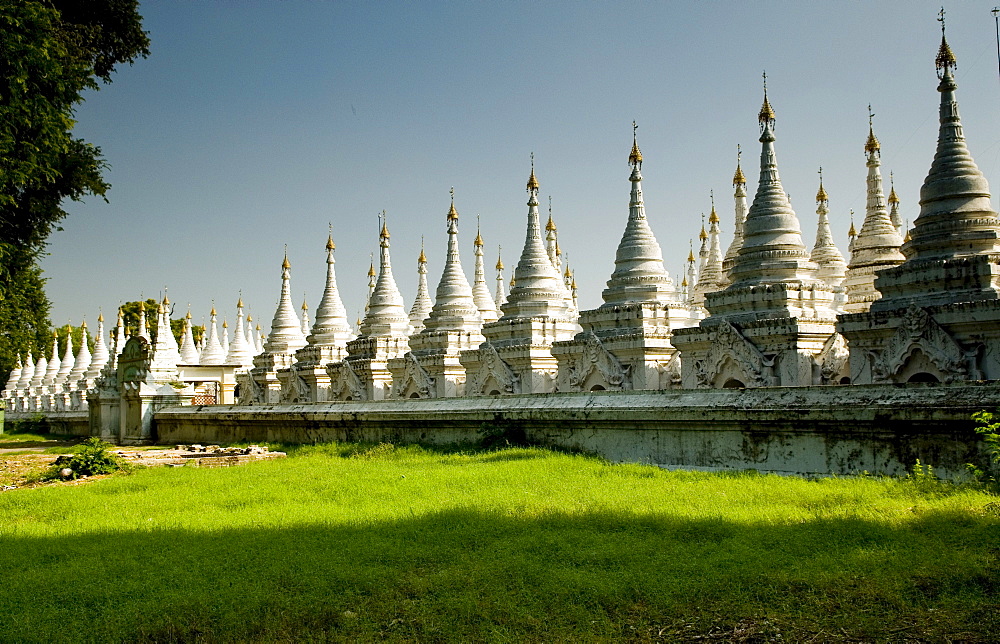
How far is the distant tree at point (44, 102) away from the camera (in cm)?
1455

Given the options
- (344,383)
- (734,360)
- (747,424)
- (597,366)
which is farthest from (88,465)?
(344,383)

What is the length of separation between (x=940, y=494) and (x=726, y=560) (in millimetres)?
2506

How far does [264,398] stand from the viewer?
36344 mm

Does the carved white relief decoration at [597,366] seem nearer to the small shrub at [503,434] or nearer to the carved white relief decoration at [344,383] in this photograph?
the small shrub at [503,434]

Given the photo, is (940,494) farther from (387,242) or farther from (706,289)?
(387,242)

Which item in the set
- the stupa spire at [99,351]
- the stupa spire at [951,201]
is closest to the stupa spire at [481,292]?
the stupa spire at [951,201]

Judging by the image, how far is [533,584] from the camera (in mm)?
5684

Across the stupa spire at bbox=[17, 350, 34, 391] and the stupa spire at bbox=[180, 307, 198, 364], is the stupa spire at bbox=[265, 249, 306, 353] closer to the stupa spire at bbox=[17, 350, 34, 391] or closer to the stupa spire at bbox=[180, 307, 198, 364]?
the stupa spire at bbox=[180, 307, 198, 364]

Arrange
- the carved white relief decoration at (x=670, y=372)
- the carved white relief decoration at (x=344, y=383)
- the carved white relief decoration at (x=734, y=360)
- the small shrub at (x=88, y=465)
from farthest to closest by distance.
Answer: the carved white relief decoration at (x=344, y=383)
the carved white relief decoration at (x=670, y=372)
the carved white relief decoration at (x=734, y=360)
the small shrub at (x=88, y=465)

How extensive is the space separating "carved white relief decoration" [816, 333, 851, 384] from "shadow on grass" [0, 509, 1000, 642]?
10511mm

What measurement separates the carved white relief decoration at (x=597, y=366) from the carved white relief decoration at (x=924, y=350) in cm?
620

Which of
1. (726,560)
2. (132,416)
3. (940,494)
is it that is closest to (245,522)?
(726,560)

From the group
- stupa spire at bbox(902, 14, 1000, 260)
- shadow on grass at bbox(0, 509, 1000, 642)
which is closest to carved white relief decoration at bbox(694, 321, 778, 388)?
stupa spire at bbox(902, 14, 1000, 260)

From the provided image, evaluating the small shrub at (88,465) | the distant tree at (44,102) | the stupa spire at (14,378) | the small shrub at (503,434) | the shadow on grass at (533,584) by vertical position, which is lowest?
the shadow on grass at (533,584)
